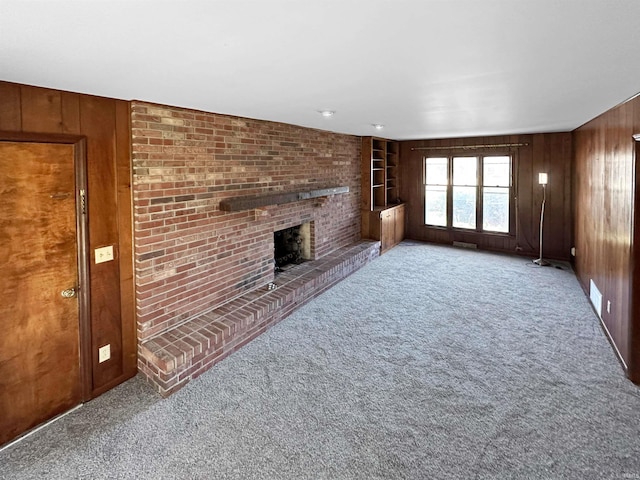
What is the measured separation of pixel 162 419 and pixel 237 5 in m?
2.62

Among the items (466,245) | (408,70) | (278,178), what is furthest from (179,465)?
(466,245)

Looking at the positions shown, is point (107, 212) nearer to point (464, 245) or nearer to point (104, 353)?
point (104, 353)

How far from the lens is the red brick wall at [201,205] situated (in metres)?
3.04

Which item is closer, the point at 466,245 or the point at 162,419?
the point at 162,419

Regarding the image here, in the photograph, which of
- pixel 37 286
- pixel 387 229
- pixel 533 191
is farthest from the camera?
pixel 387 229

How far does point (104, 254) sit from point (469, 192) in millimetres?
6670

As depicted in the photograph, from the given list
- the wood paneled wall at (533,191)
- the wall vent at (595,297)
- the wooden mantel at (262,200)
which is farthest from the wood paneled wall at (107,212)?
the wood paneled wall at (533,191)

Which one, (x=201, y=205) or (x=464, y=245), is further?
(x=464, y=245)

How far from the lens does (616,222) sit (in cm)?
343

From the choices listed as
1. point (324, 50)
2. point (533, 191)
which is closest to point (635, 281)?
point (324, 50)

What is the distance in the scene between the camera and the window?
7077 mm

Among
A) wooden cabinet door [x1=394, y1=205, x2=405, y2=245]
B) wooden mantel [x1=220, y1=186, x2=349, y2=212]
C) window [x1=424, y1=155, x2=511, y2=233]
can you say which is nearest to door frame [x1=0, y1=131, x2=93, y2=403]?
wooden mantel [x1=220, y1=186, x2=349, y2=212]

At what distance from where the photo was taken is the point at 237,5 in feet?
4.42

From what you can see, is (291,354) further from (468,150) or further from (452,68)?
(468,150)
